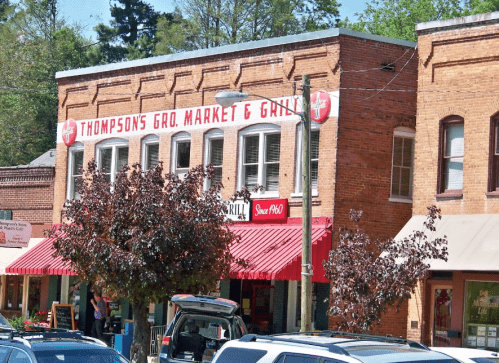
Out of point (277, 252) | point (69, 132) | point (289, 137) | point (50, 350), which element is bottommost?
point (50, 350)

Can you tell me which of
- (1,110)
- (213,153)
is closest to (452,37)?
(213,153)

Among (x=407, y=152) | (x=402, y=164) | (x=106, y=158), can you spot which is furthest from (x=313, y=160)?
(x=106, y=158)

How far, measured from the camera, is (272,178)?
24.9m

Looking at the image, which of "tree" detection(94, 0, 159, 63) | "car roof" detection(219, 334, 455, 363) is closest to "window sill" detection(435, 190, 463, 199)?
"car roof" detection(219, 334, 455, 363)

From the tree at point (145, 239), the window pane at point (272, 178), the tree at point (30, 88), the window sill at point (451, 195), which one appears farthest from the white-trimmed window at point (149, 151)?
the tree at point (30, 88)

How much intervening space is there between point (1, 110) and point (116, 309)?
24543 millimetres

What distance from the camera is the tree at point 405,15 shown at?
5269 cm

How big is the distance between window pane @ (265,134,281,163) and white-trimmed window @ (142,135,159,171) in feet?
14.0

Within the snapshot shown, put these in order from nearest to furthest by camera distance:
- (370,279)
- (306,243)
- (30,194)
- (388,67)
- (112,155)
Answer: (370,279) < (306,243) < (388,67) < (112,155) < (30,194)

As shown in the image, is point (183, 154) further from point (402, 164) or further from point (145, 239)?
point (145, 239)

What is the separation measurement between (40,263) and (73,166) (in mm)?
3662

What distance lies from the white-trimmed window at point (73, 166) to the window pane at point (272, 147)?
25.7 feet

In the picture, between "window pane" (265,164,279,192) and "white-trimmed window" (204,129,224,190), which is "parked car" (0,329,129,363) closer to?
"window pane" (265,164,279,192)

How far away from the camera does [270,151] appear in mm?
24984
